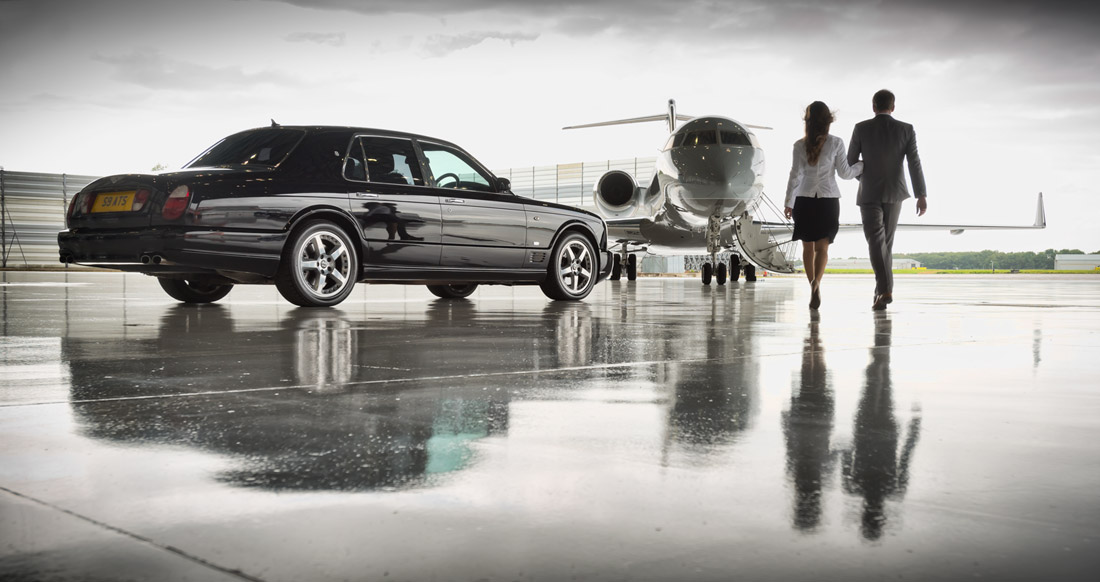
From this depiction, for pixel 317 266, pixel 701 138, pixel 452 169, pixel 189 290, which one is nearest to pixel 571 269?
pixel 452 169

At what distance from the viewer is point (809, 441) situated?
247 centimetres

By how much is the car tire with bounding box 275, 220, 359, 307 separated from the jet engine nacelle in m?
14.7

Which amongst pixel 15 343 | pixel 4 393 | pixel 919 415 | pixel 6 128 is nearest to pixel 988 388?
pixel 919 415

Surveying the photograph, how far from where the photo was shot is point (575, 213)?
10469 millimetres

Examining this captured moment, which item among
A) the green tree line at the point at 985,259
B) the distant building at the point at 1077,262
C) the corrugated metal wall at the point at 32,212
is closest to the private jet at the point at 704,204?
the corrugated metal wall at the point at 32,212

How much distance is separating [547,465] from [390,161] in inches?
278

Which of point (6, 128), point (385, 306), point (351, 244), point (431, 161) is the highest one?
point (6, 128)

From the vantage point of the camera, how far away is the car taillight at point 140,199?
24.8 ft

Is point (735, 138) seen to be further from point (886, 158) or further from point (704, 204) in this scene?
point (886, 158)

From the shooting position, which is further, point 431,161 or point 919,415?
point 431,161

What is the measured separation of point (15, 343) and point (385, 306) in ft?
15.7

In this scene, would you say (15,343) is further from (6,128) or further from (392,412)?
(6,128)

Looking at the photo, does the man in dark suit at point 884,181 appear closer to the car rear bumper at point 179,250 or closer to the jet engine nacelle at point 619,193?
the car rear bumper at point 179,250

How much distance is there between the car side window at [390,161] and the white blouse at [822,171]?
3.67m
